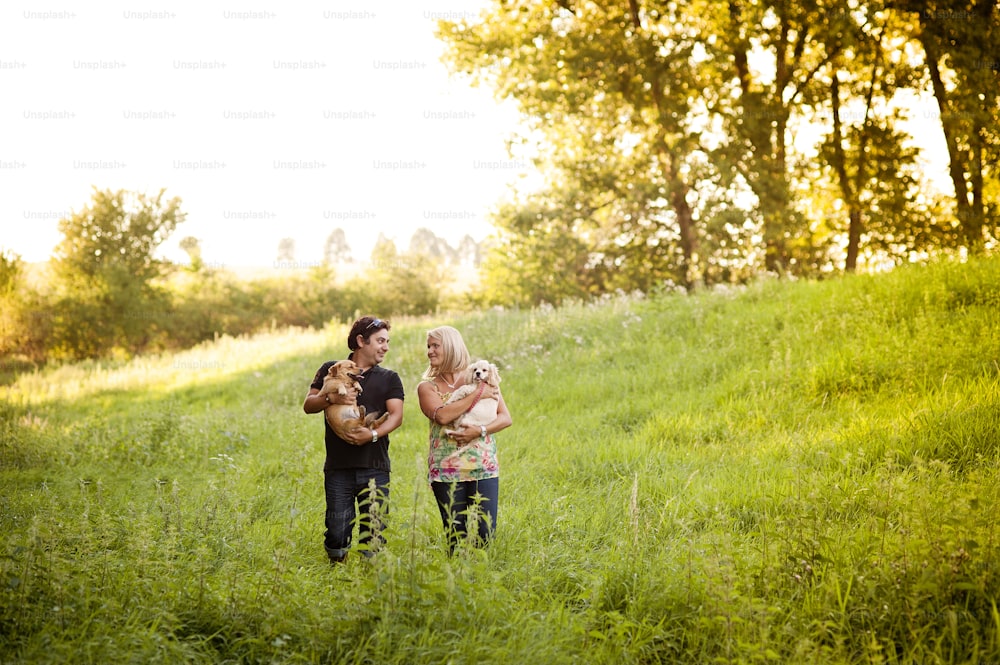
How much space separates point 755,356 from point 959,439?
4240 millimetres

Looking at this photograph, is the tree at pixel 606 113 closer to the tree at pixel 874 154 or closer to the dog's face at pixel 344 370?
the tree at pixel 874 154

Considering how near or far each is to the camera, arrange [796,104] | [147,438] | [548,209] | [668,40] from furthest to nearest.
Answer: [548,209] < [796,104] < [668,40] < [147,438]

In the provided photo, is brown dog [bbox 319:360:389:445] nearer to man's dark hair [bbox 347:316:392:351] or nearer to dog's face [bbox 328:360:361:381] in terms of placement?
dog's face [bbox 328:360:361:381]

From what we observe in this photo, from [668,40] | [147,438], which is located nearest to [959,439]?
[147,438]

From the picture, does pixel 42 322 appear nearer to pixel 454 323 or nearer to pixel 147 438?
pixel 454 323

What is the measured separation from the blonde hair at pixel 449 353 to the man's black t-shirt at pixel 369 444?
0.31m

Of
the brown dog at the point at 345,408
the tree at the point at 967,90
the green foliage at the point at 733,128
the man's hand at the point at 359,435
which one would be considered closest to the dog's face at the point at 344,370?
the brown dog at the point at 345,408

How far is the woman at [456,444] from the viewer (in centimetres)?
525

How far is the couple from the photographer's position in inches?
207

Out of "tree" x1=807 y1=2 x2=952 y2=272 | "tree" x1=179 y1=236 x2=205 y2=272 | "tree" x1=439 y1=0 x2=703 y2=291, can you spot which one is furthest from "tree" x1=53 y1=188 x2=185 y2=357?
"tree" x1=807 y1=2 x2=952 y2=272

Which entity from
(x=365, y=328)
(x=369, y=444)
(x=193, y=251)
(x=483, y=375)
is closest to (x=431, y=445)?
(x=369, y=444)

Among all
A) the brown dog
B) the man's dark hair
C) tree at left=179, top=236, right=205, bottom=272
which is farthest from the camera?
tree at left=179, top=236, right=205, bottom=272

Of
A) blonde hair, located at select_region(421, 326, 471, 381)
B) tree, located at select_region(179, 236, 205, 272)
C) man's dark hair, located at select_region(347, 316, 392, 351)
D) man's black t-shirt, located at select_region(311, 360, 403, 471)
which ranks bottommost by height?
man's black t-shirt, located at select_region(311, 360, 403, 471)

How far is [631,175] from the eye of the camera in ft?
75.8
